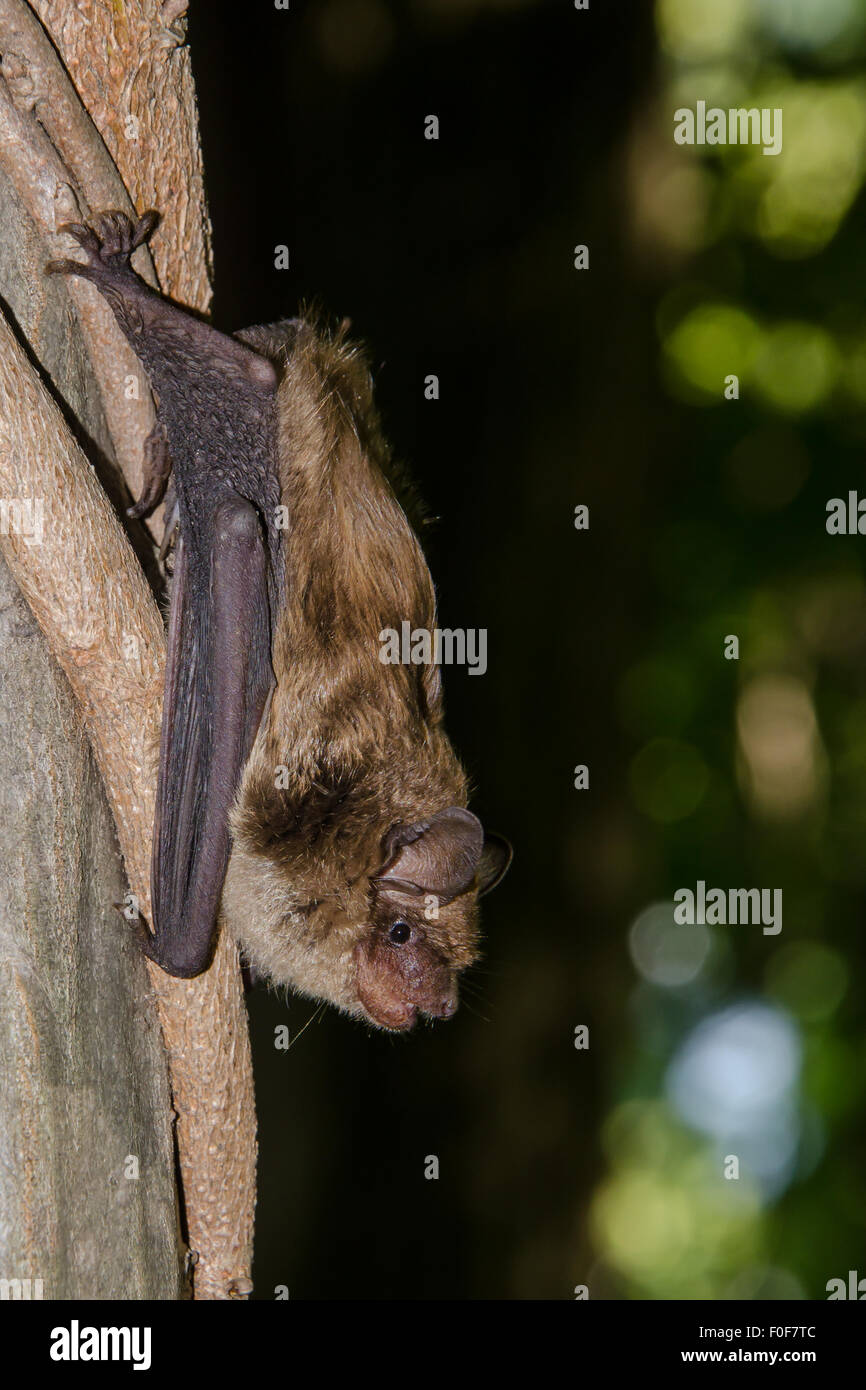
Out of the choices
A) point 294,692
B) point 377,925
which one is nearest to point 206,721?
point 294,692

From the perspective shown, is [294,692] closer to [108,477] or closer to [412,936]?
[108,477]

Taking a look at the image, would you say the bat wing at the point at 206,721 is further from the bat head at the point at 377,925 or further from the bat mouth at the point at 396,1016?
the bat mouth at the point at 396,1016

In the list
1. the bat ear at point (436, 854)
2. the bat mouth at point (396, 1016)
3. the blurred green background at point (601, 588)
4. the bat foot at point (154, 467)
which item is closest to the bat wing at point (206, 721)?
the bat foot at point (154, 467)

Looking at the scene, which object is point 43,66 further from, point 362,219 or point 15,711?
point 362,219

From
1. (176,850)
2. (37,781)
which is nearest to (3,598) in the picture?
(37,781)

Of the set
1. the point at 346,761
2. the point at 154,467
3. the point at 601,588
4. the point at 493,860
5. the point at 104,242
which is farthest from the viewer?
the point at 601,588

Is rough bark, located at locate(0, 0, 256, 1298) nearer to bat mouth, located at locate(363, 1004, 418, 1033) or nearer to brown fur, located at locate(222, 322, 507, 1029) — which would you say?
brown fur, located at locate(222, 322, 507, 1029)

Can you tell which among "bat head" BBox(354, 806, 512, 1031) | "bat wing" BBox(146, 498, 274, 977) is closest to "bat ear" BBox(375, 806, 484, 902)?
"bat head" BBox(354, 806, 512, 1031)
